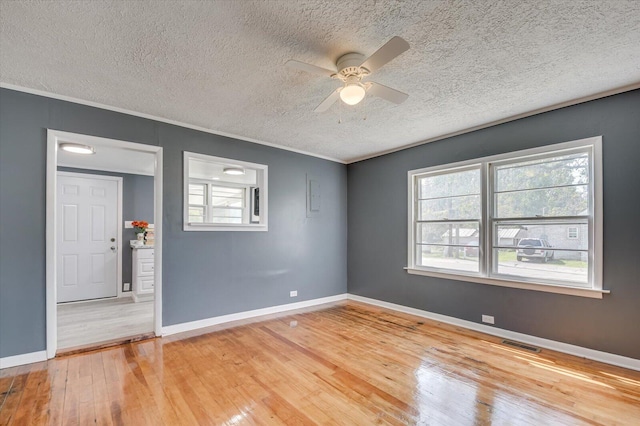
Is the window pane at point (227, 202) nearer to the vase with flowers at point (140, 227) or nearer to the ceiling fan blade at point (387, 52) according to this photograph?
the vase with flowers at point (140, 227)

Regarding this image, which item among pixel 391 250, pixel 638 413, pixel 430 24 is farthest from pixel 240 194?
pixel 638 413

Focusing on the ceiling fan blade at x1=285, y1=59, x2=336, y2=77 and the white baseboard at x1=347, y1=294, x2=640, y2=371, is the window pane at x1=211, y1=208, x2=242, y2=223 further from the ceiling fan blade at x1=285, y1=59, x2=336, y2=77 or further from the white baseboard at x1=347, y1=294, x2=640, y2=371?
the ceiling fan blade at x1=285, y1=59, x2=336, y2=77

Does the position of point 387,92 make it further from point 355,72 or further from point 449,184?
point 449,184

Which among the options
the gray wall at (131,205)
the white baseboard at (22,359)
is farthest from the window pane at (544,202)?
the gray wall at (131,205)

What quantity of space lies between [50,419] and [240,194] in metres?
4.46

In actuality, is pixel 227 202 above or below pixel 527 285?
above

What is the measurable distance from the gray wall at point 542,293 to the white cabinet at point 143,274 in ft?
12.7

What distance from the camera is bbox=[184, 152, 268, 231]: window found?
4.26 metres

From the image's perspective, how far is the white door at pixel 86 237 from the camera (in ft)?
16.5

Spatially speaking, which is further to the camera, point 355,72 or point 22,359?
point 22,359

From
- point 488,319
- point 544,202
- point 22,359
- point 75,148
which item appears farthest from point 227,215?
point 544,202

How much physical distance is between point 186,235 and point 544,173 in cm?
425

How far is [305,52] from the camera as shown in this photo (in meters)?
2.21

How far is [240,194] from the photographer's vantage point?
6086 millimetres
